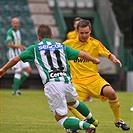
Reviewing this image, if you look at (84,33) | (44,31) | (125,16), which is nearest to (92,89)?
(84,33)

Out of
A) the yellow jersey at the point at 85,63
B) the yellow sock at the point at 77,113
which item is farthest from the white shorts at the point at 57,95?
the yellow jersey at the point at 85,63

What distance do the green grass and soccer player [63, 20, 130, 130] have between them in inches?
17.7

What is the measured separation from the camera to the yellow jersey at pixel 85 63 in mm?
9969

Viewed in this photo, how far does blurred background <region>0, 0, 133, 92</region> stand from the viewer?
24.1 meters

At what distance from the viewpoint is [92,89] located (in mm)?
9727

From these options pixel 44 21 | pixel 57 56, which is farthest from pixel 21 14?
pixel 57 56

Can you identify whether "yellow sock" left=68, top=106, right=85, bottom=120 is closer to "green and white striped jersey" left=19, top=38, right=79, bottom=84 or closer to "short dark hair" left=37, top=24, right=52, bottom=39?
"green and white striped jersey" left=19, top=38, right=79, bottom=84

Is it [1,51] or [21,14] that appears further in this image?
[21,14]

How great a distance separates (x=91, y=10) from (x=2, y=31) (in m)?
5.19

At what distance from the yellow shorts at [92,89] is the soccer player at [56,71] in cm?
151

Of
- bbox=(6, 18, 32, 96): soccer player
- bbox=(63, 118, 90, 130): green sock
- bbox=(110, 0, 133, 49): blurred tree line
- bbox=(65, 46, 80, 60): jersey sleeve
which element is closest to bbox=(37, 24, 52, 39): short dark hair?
bbox=(65, 46, 80, 60): jersey sleeve

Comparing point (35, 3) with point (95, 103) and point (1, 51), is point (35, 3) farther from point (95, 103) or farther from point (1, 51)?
point (95, 103)

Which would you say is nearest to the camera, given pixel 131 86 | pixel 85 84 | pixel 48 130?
pixel 48 130

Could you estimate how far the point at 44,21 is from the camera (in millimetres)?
26812
